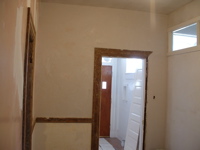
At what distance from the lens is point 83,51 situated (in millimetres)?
3701

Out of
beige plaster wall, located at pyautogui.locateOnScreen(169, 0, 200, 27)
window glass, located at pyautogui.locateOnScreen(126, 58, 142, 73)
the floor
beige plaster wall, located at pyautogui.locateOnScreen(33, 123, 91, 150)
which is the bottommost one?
the floor

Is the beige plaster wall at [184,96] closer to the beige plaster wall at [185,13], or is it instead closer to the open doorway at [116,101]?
the beige plaster wall at [185,13]

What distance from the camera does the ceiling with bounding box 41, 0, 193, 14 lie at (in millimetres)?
3373

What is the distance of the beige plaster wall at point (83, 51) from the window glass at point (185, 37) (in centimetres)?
21

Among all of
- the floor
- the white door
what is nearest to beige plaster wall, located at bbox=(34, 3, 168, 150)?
the white door

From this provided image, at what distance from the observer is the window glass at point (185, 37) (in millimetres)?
3336

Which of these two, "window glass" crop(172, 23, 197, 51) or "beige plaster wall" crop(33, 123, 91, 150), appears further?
"beige plaster wall" crop(33, 123, 91, 150)

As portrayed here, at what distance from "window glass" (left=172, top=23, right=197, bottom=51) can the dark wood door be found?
2.85 meters

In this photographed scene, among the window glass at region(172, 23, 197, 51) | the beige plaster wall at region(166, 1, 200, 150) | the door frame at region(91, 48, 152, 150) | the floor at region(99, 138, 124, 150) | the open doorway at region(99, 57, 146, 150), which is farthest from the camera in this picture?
the open doorway at region(99, 57, 146, 150)

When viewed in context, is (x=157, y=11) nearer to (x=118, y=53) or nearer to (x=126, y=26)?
(x=126, y=26)

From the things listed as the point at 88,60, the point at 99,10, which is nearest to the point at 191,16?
the point at 99,10

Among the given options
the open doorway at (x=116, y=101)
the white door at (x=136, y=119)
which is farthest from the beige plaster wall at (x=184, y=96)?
the open doorway at (x=116, y=101)

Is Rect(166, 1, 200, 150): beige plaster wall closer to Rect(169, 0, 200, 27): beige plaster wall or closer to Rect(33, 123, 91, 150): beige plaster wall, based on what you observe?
Rect(169, 0, 200, 27): beige plaster wall

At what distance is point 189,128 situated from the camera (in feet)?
10.7
